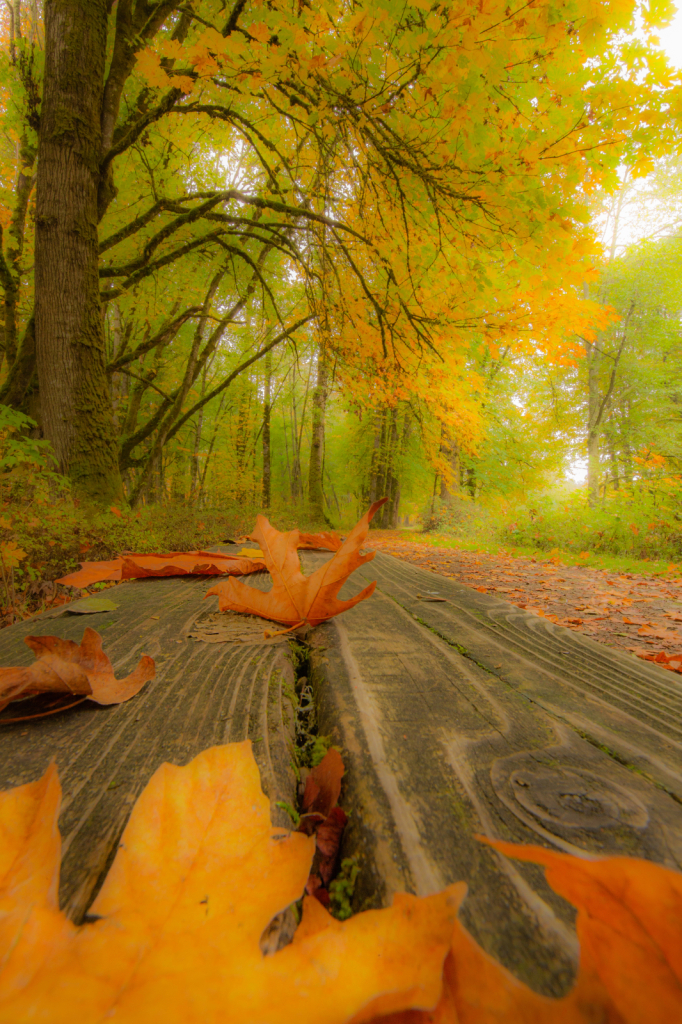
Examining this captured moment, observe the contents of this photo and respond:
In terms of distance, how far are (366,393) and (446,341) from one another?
3.97 feet

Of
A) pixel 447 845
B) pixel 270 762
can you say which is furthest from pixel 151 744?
pixel 447 845

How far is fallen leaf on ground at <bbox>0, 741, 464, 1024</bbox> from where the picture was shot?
0.20m

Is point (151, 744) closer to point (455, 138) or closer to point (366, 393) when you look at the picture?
point (455, 138)

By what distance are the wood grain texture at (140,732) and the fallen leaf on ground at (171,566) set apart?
1.73ft

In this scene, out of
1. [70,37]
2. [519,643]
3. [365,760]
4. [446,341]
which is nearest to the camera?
[365,760]

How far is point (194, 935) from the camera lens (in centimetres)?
24

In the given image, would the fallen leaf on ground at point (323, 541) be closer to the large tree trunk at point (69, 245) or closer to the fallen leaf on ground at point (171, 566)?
the fallen leaf on ground at point (171, 566)

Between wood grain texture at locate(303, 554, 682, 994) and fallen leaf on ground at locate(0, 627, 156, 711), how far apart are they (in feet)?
0.79

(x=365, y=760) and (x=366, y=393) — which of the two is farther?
(x=366, y=393)

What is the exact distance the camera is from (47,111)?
3.14m

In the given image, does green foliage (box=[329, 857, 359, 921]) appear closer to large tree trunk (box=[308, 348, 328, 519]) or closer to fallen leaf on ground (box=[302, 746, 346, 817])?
fallen leaf on ground (box=[302, 746, 346, 817])

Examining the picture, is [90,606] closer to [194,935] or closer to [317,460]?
[194,935]

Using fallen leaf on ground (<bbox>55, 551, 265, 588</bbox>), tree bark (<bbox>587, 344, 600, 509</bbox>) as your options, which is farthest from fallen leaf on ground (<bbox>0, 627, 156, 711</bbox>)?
tree bark (<bbox>587, 344, 600, 509</bbox>)

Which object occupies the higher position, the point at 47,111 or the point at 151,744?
the point at 47,111
